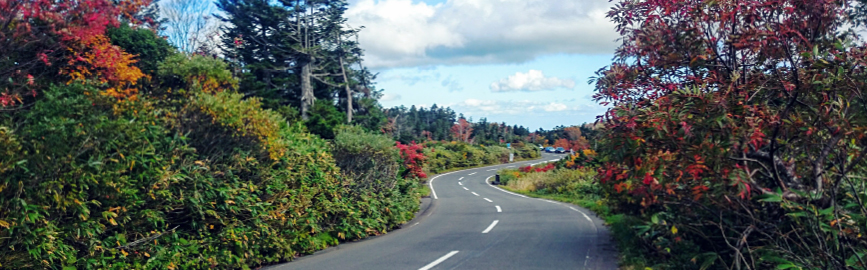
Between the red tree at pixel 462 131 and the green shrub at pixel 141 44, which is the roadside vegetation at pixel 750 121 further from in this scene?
the red tree at pixel 462 131

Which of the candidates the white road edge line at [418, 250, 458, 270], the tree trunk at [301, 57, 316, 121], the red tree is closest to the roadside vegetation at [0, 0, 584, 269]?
the white road edge line at [418, 250, 458, 270]

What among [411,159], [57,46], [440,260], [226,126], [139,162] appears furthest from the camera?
[411,159]

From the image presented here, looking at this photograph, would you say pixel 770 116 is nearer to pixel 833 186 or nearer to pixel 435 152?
pixel 833 186

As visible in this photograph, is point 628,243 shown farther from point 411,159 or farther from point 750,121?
point 411,159

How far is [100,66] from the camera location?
29.1 ft

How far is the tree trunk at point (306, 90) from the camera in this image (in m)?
22.7

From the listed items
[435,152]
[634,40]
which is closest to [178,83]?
[634,40]

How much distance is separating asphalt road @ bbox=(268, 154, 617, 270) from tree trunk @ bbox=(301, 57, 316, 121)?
295 inches

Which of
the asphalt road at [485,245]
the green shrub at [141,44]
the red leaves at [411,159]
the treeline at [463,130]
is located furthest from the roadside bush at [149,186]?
the treeline at [463,130]

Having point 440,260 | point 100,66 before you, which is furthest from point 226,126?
point 440,260

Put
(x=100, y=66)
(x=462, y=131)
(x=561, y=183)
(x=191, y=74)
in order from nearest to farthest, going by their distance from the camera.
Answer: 1. (x=100, y=66)
2. (x=191, y=74)
3. (x=561, y=183)
4. (x=462, y=131)

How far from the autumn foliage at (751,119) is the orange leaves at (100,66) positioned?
7.38m

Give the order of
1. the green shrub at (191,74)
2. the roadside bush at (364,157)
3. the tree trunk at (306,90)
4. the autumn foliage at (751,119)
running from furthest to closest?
the tree trunk at (306,90)
the roadside bush at (364,157)
the green shrub at (191,74)
the autumn foliage at (751,119)

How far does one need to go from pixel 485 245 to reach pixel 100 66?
7.73m
